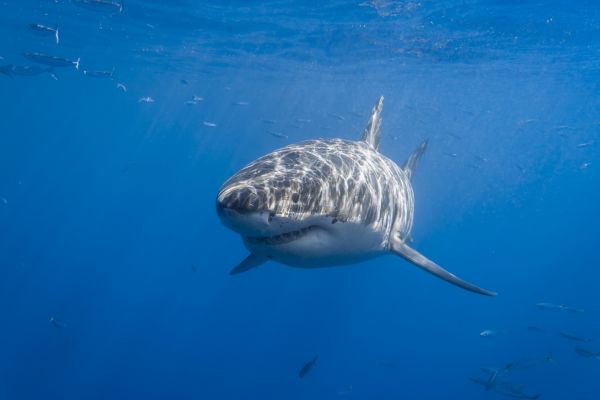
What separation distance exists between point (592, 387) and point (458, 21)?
2305 cm

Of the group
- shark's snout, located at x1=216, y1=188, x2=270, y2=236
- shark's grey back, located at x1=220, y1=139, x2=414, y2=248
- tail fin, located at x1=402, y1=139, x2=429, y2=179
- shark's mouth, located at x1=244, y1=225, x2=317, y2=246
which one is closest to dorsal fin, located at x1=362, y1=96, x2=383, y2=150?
shark's grey back, located at x1=220, y1=139, x2=414, y2=248

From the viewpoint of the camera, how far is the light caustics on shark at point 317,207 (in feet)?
10.2

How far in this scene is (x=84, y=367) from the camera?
2323 centimetres

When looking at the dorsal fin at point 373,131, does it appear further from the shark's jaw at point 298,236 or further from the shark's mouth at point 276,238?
the shark's mouth at point 276,238

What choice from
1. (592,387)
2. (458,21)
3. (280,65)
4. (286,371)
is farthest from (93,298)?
(592,387)

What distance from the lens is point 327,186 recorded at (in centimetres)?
384

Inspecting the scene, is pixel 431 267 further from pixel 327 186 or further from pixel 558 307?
pixel 558 307

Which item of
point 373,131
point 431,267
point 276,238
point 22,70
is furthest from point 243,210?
point 22,70

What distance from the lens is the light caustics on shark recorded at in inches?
122

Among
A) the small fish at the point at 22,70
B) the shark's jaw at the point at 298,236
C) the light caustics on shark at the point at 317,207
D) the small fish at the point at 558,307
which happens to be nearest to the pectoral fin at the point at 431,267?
the light caustics on shark at the point at 317,207

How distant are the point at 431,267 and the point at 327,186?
1878 millimetres

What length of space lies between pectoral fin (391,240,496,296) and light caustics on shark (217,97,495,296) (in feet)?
0.04

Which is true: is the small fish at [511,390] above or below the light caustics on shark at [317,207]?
below

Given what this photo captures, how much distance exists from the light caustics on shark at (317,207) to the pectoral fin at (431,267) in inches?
0.5
